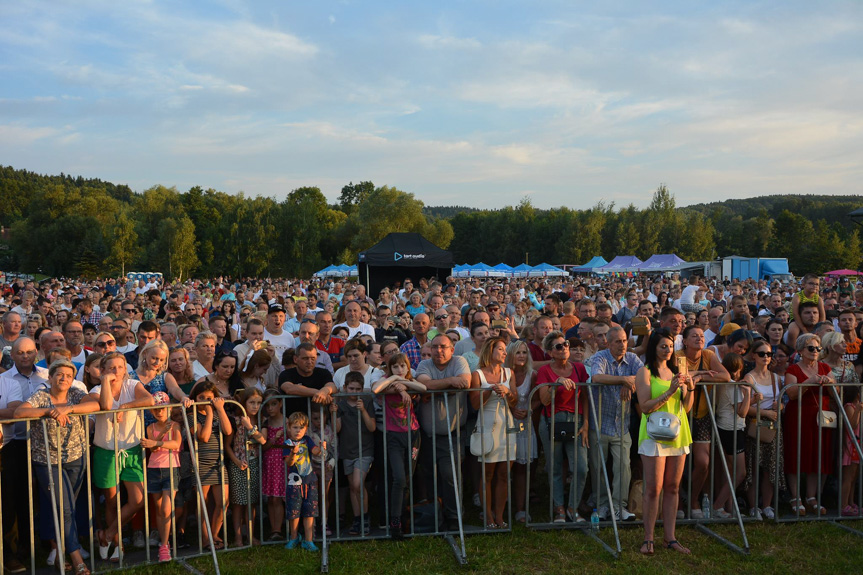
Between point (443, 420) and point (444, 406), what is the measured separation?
12cm

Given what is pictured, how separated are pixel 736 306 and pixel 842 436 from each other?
3598 mm

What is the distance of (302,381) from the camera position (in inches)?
211

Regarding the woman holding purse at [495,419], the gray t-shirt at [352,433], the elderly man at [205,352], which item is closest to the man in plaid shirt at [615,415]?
the woman holding purse at [495,419]

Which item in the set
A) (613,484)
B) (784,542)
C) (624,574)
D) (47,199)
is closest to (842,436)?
(784,542)

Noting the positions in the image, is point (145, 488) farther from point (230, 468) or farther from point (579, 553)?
point (579, 553)

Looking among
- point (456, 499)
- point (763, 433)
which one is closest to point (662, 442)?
point (763, 433)

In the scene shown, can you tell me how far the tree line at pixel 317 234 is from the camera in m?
58.6

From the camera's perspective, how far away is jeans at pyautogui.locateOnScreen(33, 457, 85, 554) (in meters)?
4.52

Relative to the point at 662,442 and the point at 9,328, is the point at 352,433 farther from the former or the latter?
the point at 9,328

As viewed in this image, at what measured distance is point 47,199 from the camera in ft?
235

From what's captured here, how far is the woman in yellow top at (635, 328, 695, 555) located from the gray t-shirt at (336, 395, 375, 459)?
215 cm

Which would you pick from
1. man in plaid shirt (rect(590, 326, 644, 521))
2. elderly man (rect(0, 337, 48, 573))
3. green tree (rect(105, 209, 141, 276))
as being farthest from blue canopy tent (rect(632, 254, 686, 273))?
green tree (rect(105, 209, 141, 276))

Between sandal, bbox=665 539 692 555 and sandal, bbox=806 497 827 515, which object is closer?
sandal, bbox=665 539 692 555

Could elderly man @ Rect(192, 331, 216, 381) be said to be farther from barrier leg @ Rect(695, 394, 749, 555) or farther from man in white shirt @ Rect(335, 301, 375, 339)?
barrier leg @ Rect(695, 394, 749, 555)
